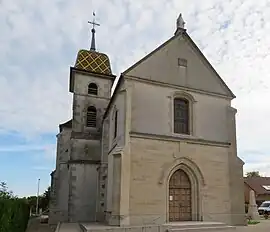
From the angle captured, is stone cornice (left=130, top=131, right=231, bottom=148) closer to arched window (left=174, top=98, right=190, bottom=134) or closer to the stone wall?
the stone wall

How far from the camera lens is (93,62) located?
25109 millimetres

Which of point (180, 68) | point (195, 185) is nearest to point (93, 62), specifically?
point (180, 68)

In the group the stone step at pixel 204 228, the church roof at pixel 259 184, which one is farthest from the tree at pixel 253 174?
the stone step at pixel 204 228

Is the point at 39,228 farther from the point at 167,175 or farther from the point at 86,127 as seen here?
the point at 167,175

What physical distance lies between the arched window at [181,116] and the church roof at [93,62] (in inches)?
378

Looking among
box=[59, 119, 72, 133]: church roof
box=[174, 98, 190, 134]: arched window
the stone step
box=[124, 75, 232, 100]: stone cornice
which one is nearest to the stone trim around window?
box=[174, 98, 190, 134]: arched window

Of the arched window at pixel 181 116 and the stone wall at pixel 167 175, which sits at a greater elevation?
the arched window at pixel 181 116

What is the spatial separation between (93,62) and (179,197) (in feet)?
45.9

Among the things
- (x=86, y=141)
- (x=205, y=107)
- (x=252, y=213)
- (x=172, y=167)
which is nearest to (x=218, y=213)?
(x=172, y=167)

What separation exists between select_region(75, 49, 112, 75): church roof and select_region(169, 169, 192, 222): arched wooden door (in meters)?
12.1

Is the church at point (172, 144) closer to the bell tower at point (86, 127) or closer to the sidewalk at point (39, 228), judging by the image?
the bell tower at point (86, 127)

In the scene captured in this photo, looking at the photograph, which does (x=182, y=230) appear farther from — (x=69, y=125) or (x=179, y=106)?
(x=69, y=125)

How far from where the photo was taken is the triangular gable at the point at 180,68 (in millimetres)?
16312

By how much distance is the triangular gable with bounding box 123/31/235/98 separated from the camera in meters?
16.3
